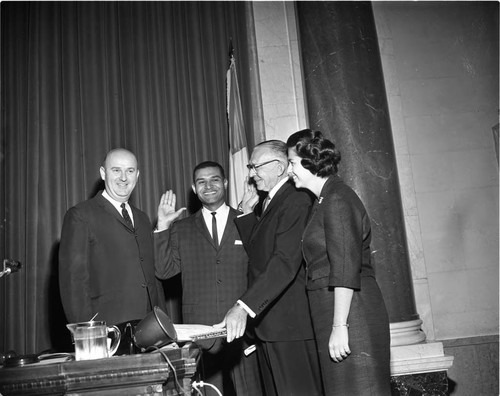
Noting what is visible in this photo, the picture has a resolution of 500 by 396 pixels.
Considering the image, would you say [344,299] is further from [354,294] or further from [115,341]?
[115,341]

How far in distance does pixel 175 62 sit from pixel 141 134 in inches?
29.0

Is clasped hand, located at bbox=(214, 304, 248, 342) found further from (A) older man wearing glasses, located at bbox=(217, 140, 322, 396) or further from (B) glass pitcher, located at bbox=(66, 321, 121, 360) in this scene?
(B) glass pitcher, located at bbox=(66, 321, 121, 360)

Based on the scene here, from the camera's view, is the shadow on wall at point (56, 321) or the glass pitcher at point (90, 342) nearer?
the glass pitcher at point (90, 342)

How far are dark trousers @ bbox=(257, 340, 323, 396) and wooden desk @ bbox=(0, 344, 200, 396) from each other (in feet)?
3.63

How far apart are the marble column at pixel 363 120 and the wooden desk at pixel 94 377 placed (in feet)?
7.13

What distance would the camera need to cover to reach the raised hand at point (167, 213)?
137 inches

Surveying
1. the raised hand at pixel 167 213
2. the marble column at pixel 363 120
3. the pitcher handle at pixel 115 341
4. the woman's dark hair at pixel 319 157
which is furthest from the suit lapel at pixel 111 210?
the marble column at pixel 363 120

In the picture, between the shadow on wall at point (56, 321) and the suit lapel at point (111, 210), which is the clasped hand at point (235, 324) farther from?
the shadow on wall at point (56, 321)

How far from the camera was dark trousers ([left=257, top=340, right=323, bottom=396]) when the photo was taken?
8.36 ft

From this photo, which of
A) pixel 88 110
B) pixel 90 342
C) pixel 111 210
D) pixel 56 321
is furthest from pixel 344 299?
pixel 88 110

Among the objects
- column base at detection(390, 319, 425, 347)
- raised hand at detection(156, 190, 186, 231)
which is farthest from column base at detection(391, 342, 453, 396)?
raised hand at detection(156, 190, 186, 231)

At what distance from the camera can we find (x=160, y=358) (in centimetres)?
156

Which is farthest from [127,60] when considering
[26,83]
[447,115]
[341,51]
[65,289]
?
[447,115]

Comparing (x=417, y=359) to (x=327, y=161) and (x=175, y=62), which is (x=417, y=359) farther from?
(x=175, y=62)
